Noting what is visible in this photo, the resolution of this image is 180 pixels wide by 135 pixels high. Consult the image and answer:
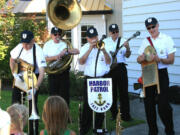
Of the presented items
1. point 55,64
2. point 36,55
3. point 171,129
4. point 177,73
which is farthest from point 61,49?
point 177,73

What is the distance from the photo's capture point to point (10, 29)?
44.0 feet

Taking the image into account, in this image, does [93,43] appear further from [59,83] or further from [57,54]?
[59,83]

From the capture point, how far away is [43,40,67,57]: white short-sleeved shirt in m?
6.62

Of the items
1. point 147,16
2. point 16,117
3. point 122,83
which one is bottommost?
point 16,117

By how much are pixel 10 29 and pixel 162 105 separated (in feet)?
30.9

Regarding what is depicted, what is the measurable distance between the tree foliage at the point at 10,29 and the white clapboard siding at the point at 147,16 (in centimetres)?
437

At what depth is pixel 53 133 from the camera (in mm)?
3174

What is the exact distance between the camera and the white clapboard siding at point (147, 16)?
8609 mm

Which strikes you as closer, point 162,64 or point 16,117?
point 16,117

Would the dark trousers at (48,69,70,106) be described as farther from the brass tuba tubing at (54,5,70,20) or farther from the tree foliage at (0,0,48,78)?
the tree foliage at (0,0,48,78)

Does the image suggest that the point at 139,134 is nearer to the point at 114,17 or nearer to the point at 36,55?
the point at 36,55

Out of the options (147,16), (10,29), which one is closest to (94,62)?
(147,16)

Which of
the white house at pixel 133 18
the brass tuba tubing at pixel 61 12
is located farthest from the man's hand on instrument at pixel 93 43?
the white house at pixel 133 18

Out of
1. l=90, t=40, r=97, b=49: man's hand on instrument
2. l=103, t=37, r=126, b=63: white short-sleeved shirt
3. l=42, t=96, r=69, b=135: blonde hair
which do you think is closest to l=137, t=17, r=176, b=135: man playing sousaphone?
l=90, t=40, r=97, b=49: man's hand on instrument
